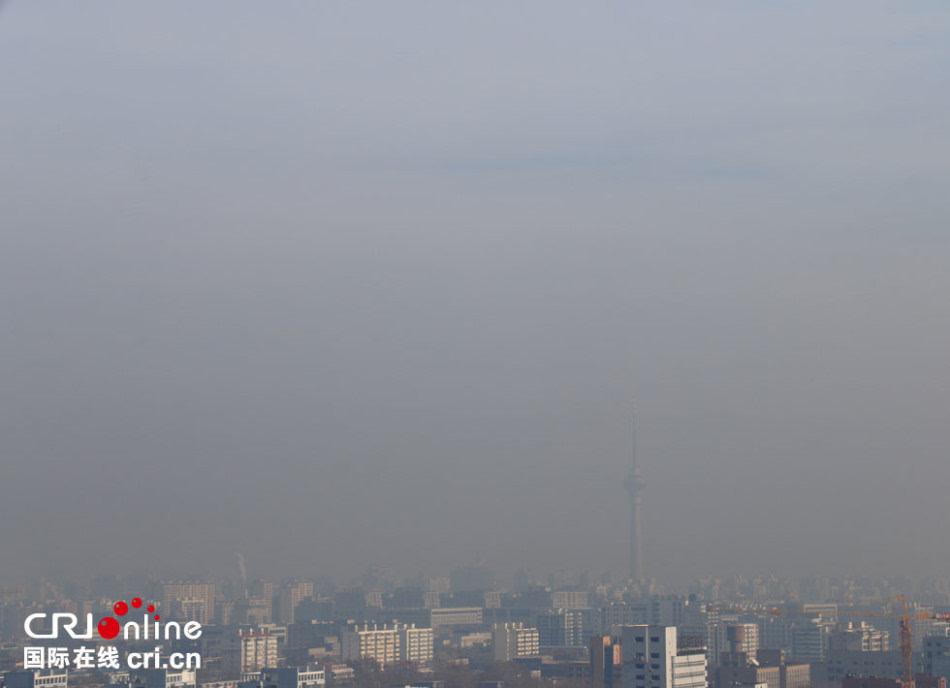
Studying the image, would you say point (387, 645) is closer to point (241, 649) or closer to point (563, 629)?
point (241, 649)

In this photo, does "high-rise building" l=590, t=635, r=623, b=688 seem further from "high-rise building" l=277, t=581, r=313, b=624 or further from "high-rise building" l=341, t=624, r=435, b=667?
"high-rise building" l=277, t=581, r=313, b=624

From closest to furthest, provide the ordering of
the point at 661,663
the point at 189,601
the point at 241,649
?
the point at 661,663
the point at 241,649
the point at 189,601

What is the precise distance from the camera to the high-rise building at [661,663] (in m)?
12.5

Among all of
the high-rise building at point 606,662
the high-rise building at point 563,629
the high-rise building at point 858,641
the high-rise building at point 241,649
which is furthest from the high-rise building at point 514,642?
the high-rise building at point 606,662

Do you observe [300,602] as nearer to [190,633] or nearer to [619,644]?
[619,644]

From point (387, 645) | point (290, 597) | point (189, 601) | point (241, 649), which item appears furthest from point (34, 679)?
point (290, 597)

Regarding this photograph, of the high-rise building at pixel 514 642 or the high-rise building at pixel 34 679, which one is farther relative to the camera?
the high-rise building at pixel 514 642

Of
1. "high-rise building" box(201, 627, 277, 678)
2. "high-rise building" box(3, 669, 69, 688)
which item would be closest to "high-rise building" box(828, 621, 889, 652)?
"high-rise building" box(201, 627, 277, 678)

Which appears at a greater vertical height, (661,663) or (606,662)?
(661,663)

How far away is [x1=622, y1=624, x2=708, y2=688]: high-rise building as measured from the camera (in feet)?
41.1

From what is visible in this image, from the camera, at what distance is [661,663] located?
494 inches

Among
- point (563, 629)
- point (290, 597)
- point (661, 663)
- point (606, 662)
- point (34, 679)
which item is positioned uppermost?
point (661, 663)

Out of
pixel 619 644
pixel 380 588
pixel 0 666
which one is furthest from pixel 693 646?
pixel 380 588

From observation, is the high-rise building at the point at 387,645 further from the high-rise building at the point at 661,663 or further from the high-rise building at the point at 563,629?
the high-rise building at the point at 661,663
